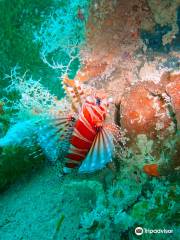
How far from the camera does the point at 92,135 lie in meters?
2.91

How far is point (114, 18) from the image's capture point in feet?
11.3

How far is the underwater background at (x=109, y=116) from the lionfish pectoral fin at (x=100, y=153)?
0.55 feet

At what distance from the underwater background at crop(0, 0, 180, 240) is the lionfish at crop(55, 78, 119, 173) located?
16cm

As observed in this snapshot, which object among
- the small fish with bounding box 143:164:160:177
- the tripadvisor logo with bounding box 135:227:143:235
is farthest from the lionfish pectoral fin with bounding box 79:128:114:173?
the tripadvisor logo with bounding box 135:227:143:235

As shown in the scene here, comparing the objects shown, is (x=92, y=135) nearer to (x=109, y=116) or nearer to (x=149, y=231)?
(x=109, y=116)

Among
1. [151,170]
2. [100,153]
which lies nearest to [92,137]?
[100,153]

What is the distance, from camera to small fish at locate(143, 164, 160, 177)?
2.74m

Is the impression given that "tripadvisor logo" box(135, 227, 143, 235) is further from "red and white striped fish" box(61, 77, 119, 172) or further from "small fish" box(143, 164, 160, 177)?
"red and white striped fish" box(61, 77, 119, 172)

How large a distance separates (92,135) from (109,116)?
277 mm

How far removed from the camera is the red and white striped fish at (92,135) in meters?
2.75

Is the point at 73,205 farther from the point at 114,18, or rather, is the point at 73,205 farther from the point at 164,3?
the point at 164,3

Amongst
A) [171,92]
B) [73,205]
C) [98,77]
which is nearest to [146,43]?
[98,77]

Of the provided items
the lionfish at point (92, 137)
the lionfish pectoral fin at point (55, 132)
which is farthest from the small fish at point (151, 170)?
the lionfish pectoral fin at point (55, 132)

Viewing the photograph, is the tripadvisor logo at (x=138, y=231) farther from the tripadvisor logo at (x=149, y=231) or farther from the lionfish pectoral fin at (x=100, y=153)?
the lionfish pectoral fin at (x=100, y=153)
